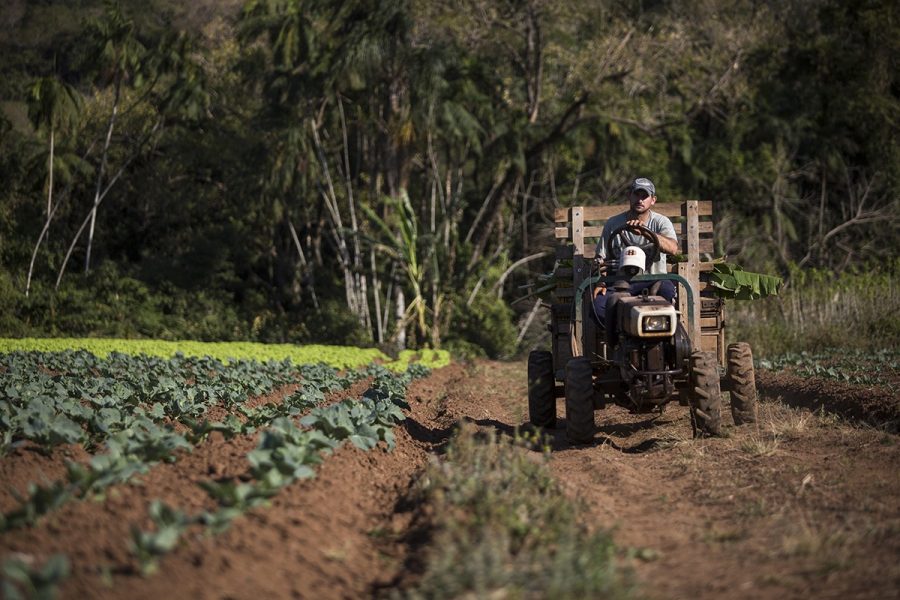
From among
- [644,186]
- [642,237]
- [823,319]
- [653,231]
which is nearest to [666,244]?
[653,231]

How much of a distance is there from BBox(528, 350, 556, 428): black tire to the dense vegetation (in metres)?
15.7

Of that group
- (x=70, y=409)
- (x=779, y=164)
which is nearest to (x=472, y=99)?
(x=779, y=164)

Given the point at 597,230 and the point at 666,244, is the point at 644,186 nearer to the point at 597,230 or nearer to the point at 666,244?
the point at 666,244

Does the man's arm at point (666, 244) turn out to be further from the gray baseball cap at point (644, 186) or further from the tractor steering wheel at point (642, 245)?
the gray baseball cap at point (644, 186)

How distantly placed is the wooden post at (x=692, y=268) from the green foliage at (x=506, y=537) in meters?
2.69

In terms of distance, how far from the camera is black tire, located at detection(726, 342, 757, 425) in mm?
9125

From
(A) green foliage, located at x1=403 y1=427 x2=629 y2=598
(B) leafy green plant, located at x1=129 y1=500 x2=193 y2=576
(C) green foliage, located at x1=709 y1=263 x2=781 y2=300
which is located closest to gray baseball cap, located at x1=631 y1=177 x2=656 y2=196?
(C) green foliage, located at x1=709 y1=263 x2=781 y2=300

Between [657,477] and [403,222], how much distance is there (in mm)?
18696

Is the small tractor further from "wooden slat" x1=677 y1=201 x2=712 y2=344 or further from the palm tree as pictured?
the palm tree

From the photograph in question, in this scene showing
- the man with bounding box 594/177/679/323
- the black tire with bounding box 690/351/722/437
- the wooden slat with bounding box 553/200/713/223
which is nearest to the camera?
the black tire with bounding box 690/351/722/437

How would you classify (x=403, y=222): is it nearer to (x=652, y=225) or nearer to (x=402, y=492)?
(x=652, y=225)

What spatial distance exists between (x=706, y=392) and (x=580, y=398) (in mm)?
1023

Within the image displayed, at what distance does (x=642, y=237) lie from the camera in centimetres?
927

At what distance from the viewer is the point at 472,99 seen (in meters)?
28.3
